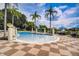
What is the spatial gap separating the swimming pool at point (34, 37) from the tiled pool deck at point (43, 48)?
0.30ft

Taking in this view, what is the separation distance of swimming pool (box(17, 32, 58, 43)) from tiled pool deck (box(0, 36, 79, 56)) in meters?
0.09

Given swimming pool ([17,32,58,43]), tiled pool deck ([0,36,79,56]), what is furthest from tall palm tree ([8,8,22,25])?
tiled pool deck ([0,36,79,56])

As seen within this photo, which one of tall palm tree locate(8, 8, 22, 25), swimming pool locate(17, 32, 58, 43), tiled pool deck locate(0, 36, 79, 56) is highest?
tall palm tree locate(8, 8, 22, 25)

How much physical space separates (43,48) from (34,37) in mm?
276

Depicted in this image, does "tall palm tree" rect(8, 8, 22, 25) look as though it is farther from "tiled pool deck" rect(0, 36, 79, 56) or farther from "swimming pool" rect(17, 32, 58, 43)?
"tiled pool deck" rect(0, 36, 79, 56)

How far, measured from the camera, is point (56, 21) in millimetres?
2447

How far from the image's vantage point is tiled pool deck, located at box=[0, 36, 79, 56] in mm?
2324

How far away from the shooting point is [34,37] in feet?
8.20

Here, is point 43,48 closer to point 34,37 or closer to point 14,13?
point 34,37

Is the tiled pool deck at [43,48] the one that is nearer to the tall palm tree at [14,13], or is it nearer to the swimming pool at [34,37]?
the swimming pool at [34,37]

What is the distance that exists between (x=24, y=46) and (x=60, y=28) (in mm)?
745

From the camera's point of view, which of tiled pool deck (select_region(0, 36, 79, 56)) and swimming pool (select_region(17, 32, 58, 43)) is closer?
tiled pool deck (select_region(0, 36, 79, 56))

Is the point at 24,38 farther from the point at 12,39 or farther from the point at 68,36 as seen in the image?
the point at 68,36

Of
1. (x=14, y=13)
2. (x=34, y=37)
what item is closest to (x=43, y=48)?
(x=34, y=37)
